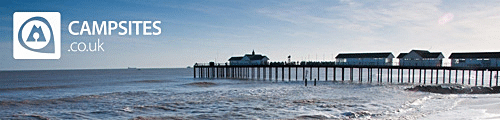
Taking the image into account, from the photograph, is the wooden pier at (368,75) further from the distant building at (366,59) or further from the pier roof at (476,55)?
the pier roof at (476,55)

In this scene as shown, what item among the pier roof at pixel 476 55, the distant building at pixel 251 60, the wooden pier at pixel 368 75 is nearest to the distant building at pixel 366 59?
the wooden pier at pixel 368 75

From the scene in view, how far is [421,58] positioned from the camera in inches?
1944

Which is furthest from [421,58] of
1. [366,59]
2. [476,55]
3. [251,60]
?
[251,60]

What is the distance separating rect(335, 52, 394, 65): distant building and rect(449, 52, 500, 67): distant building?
848cm

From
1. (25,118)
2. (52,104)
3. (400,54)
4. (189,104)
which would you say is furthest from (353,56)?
(25,118)

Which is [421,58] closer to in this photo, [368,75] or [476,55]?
[476,55]

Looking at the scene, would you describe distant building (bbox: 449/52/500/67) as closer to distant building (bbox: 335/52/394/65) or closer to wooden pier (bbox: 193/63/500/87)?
wooden pier (bbox: 193/63/500/87)

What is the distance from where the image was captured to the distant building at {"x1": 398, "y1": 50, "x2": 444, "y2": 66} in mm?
49000

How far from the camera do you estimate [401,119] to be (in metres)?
17.4

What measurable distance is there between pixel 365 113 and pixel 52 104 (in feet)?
70.4

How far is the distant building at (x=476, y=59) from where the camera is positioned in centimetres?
4336

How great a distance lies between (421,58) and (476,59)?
256 inches

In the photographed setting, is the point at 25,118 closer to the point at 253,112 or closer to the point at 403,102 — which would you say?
the point at 253,112

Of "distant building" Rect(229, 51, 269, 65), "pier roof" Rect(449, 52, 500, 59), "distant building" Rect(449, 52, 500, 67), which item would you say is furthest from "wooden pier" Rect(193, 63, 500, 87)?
"pier roof" Rect(449, 52, 500, 59)
